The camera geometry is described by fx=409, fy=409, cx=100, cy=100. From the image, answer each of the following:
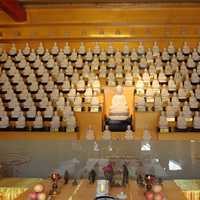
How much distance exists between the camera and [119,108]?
707cm

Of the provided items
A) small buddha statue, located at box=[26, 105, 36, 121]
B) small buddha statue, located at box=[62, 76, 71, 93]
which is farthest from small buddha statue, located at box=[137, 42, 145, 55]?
small buddha statue, located at box=[26, 105, 36, 121]

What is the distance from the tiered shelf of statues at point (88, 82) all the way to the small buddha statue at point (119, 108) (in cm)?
22

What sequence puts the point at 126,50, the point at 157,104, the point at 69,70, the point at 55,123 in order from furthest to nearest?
the point at 126,50 → the point at 69,70 → the point at 157,104 → the point at 55,123

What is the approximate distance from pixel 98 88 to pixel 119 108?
645 millimetres

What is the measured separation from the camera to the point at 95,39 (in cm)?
864

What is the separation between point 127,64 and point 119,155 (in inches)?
152

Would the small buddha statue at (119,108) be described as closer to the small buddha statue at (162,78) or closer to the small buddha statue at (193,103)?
the small buddha statue at (162,78)

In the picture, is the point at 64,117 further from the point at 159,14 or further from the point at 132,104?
the point at 159,14

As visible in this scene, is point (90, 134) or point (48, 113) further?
point (48, 113)

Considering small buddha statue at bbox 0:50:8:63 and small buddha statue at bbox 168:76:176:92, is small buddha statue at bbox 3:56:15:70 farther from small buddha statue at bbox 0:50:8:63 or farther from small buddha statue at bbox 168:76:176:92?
small buddha statue at bbox 168:76:176:92

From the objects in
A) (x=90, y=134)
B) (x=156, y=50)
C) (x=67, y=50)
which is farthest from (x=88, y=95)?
(x=156, y=50)

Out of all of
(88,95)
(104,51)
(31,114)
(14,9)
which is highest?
(14,9)

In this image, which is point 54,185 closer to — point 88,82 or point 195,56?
point 88,82

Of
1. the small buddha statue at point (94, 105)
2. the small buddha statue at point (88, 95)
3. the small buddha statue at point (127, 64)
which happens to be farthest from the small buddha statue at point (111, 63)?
the small buddha statue at point (94, 105)
